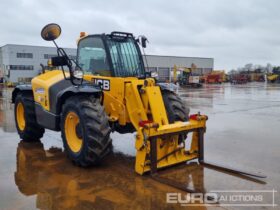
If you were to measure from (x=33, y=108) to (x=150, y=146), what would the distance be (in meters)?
3.93

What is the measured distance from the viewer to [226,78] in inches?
2226

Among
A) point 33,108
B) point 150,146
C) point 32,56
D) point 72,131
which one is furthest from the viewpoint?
point 32,56

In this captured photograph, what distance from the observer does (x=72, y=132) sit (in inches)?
233

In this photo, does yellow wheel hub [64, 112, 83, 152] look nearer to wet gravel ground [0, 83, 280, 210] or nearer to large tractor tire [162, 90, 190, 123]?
wet gravel ground [0, 83, 280, 210]

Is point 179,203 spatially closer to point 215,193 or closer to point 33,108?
point 215,193

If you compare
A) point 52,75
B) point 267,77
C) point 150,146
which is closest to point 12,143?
point 52,75

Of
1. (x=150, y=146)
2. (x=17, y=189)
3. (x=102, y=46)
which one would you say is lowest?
(x=17, y=189)

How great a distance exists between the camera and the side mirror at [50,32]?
5.77 metres

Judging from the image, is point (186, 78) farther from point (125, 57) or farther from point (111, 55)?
point (111, 55)

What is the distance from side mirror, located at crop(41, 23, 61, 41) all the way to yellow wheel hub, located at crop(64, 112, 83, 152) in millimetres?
1459

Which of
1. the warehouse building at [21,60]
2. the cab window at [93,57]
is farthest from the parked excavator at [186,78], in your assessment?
the cab window at [93,57]

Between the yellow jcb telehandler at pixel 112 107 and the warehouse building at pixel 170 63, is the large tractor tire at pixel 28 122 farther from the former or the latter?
the warehouse building at pixel 170 63

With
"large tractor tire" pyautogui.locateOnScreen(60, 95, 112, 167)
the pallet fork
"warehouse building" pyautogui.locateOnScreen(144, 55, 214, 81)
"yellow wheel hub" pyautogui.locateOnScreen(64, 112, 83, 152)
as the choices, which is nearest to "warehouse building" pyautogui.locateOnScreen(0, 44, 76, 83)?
"warehouse building" pyautogui.locateOnScreen(144, 55, 214, 81)

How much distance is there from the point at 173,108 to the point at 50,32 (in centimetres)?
273
